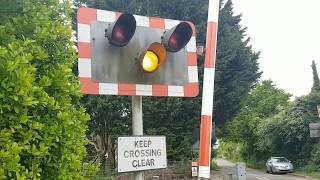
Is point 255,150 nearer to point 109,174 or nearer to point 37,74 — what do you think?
point 109,174

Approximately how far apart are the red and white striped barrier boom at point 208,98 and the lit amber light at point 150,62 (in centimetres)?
48

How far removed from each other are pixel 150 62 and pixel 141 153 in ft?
2.69

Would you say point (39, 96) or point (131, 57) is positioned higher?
point (131, 57)

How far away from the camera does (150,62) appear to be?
4289 mm

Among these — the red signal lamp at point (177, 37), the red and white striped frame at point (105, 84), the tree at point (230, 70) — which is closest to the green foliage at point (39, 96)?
the red and white striped frame at point (105, 84)

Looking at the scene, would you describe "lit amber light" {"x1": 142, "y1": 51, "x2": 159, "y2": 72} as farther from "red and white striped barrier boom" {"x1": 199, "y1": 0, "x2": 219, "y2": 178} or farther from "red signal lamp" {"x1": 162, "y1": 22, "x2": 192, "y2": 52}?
"red and white striped barrier boom" {"x1": 199, "y1": 0, "x2": 219, "y2": 178}

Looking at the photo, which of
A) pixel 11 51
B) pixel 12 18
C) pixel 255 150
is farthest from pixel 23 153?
pixel 255 150

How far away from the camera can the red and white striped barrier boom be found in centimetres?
390

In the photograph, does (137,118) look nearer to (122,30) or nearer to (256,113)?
(122,30)

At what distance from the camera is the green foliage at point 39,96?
2932 mm

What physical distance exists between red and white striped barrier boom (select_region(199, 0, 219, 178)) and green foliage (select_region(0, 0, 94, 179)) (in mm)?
973

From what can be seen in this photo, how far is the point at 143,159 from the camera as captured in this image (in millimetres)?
4121

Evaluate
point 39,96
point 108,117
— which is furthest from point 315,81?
point 39,96

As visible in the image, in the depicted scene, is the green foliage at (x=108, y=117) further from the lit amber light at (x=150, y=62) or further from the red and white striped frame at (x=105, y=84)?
the lit amber light at (x=150, y=62)
